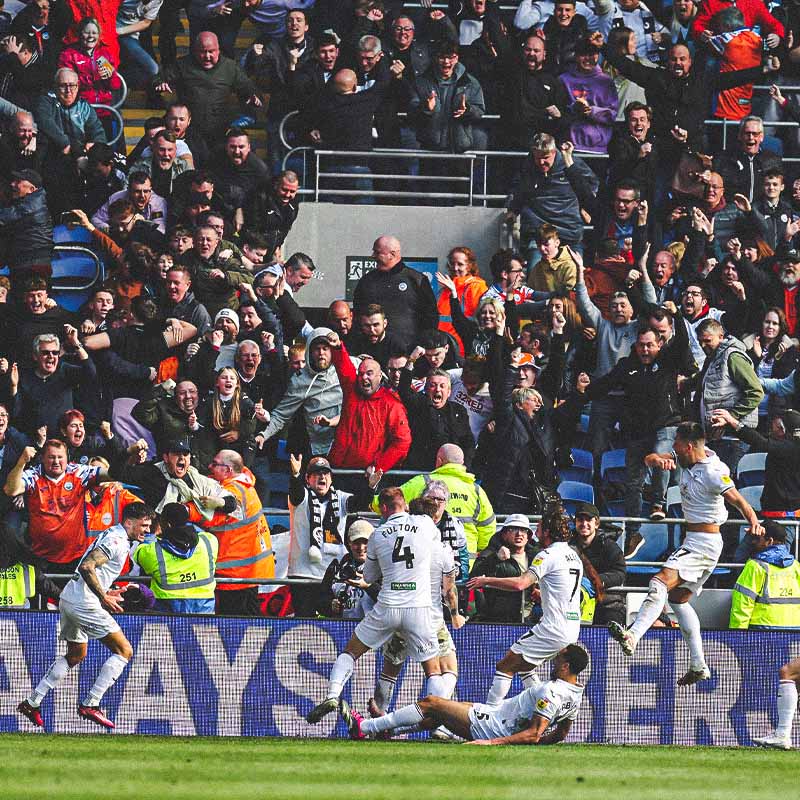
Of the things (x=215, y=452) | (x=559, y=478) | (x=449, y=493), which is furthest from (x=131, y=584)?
(x=559, y=478)

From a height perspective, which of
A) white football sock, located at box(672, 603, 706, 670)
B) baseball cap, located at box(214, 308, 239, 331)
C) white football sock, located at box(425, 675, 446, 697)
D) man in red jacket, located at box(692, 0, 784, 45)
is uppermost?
man in red jacket, located at box(692, 0, 784, 45)

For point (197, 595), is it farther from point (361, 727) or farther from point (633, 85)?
point (633, 85)

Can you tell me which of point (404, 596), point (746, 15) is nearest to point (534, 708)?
point (404, 596)

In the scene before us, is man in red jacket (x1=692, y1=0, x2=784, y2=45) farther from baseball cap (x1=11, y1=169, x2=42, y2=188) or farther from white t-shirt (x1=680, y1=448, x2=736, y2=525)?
white t-shirt (x1=680, y1=448, x2=736, y2=525)

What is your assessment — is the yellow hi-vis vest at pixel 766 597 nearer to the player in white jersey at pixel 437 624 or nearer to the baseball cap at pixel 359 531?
the player in white jersey at pixel 437 624

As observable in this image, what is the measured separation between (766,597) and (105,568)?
5.68 metres

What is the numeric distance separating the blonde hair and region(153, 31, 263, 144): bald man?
3757mm

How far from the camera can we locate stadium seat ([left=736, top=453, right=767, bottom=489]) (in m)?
17.2

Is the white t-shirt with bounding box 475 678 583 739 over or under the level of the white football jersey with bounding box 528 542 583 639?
under

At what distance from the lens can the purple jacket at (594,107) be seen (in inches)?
779

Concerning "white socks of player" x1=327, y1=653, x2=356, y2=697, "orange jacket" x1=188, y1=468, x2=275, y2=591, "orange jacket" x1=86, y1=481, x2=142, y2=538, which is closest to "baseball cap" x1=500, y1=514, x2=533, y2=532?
"white socks of player" x1=327, y1=653, x2=356, y2=697

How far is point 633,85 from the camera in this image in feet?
68.9

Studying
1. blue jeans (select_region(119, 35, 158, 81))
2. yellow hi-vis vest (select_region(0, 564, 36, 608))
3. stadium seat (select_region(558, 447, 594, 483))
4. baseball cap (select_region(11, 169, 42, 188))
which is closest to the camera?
yellow hi-vis vest (select_region(0, 564, 36, 608))

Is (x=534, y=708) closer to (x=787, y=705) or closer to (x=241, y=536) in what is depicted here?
(x=787, y=705)
